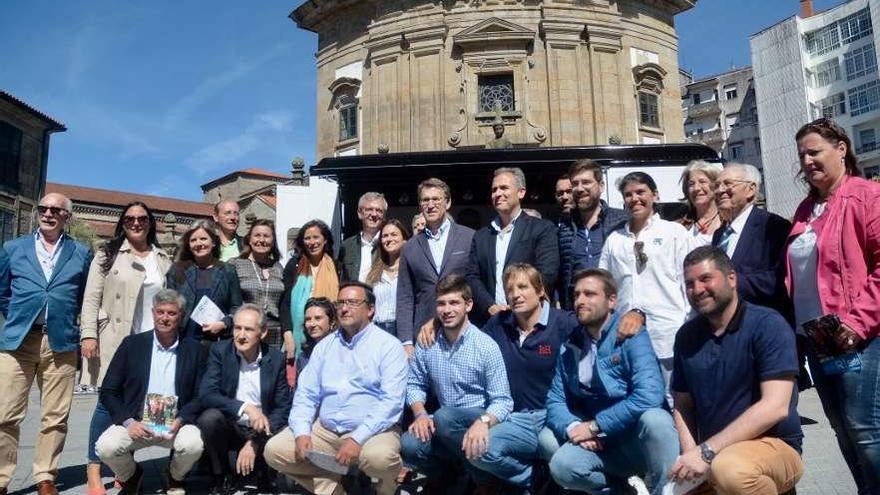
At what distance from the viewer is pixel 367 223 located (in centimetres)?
582

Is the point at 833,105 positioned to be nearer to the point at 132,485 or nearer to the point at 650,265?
the point at 650,265

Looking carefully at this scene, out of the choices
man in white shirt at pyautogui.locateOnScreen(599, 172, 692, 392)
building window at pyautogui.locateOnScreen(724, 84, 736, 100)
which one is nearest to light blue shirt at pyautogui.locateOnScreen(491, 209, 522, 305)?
man in white shirt at pyautogui.locateOnScreen(599, 172, 692, 392)

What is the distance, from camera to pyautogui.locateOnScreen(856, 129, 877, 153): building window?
4519cm

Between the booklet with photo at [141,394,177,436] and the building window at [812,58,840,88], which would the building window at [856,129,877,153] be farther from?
the booklet with photo at [141,394,177,436]

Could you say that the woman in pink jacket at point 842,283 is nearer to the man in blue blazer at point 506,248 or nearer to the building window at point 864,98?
the man in blue blazer at point 506,248

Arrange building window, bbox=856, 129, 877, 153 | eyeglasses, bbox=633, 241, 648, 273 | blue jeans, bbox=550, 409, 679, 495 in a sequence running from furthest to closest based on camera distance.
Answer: building window, bbox=856, 129, 877, 153 → eyeglasses, bbox=633, 241, 648, 273 → blue jeans, bbox=550, 409, 679, 495

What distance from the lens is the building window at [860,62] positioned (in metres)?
44.2

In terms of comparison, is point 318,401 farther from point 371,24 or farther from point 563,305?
point 371,24

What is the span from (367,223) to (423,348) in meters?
1.77

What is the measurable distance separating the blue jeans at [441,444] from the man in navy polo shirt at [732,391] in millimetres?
1342

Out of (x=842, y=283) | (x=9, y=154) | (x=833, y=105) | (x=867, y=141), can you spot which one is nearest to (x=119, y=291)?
(x=842, y=283)

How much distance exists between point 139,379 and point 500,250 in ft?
9.95

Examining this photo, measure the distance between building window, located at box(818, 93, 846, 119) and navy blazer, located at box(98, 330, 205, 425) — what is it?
175ft

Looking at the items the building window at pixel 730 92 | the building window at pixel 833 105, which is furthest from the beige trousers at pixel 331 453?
the building window at pixel 730 92
